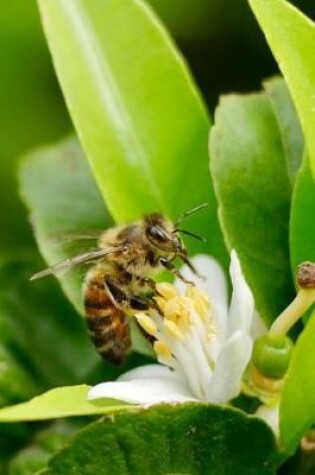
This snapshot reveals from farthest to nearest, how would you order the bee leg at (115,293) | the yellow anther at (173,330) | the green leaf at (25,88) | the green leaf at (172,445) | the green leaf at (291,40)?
1. the green leaf at (25,88)
2. the bee leg at (115,293)
3. the yellow anther at (173,330)
4. the green leaf at (291,40)
5. the green leaf at (172,445)

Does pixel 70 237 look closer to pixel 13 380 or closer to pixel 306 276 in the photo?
pixel 13 380

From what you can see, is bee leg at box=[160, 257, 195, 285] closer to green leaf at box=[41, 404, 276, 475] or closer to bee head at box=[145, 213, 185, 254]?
bee head at box=[145, 213, 185, 254]

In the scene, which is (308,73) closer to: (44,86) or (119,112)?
(119,112)

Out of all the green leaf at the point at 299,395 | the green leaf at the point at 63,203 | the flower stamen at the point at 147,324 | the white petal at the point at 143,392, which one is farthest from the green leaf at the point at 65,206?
the green leaf at the point at 299,395

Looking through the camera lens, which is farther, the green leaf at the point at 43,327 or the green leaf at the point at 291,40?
the green leaf at the point at 43,327

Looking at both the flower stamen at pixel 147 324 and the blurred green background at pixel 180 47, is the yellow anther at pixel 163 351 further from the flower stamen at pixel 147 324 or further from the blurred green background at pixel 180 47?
the blurred green background at pixel 180 47

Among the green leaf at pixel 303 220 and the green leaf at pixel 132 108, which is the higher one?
the green leaf at pixel 132 108
